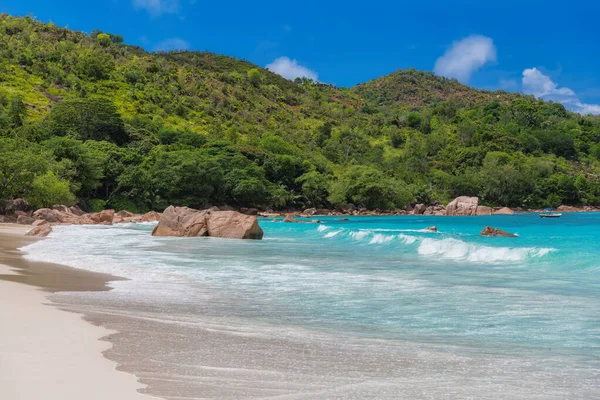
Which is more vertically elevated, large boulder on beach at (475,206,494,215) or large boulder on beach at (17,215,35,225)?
large boulder on beach at (475,206,494,215)

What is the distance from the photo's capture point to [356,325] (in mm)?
9289

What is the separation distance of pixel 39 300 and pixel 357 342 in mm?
6063

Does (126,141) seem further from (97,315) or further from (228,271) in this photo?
(97,315)

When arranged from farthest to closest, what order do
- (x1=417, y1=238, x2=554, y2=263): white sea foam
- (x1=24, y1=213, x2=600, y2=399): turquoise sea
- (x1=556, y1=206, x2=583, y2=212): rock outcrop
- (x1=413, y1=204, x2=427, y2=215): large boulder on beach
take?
(x1=556, y1=206, x2=583, y2=212): rock outcrop
(x1=413, y1=204, x2=427, y2=215): large boulder on beach
(x1=417, y1=238, x2=554, y2=263): white sea foam
(x1=24, y1=213, x2=600, y2=399): turquoise sea

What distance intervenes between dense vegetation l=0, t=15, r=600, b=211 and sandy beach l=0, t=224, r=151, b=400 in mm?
39301

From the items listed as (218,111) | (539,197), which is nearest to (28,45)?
(218,111)

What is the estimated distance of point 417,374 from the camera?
6230 mm

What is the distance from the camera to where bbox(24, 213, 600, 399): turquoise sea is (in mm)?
5805

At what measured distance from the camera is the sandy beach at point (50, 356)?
486cm

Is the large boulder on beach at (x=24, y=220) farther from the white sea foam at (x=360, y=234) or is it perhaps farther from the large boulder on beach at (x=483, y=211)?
the large boulder on beach at (x=483, y=211)

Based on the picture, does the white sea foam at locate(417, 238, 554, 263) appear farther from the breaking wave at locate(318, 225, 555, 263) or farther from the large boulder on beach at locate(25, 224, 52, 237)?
the large boulder on beach at locate(25, 224, 52, 237)

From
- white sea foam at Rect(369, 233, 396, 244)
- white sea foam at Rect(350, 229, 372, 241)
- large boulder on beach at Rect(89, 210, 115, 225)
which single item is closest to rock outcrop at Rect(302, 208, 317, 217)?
large boulder on beach at Rect(89, 210, 115, 225)

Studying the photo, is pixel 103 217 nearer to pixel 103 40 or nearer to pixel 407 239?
pixel 407 239

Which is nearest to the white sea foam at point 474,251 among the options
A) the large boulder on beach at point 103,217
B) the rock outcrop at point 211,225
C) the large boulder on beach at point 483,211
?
the rock outcrop at point 211,225
